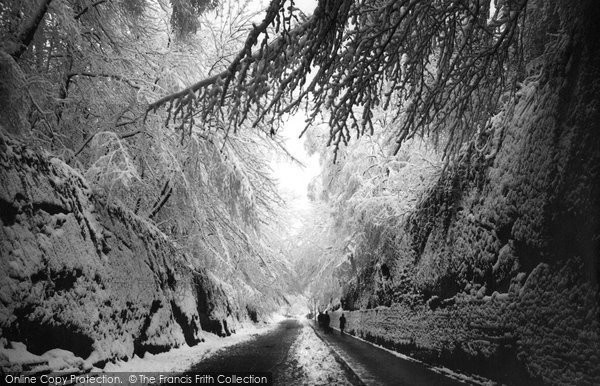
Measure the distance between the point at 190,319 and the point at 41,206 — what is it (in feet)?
23.6

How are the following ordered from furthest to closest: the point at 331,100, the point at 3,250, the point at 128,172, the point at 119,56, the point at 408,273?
the point at 408,273, the point at 119,56, the point at 128,172, the point at 3,250, the point at 331,100

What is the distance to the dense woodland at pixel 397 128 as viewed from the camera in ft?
12.5

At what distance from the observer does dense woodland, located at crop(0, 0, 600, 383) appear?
381cm

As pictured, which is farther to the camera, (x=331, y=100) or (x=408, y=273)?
(x=408, y=273)

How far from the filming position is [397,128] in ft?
28.1

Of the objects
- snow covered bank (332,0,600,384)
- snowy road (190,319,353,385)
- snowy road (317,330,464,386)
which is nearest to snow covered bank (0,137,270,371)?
snowy road (190,319,353,385)

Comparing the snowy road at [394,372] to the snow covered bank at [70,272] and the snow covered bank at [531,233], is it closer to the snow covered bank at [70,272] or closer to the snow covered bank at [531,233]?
the snow covered bank at [531,233]

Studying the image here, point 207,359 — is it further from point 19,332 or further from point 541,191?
point 541,191

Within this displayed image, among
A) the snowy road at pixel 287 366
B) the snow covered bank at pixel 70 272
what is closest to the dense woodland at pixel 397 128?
the snow covered bank at pixel 70 272

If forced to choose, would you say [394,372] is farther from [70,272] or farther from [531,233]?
[70,272]

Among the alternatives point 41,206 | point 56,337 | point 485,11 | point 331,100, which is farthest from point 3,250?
point 485,11

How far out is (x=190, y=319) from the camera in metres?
11.0

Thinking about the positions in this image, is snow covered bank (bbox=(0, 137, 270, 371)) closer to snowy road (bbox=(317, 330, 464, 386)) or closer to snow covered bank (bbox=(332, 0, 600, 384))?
snowy road (bbox=(317, 330, 464, 386))

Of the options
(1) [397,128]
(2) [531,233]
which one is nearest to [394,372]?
(2) [531,233]
